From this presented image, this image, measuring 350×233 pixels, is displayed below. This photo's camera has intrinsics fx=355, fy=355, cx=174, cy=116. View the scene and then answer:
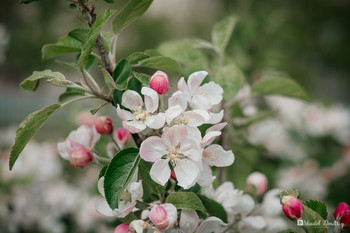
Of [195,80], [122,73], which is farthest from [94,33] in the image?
[195,80]

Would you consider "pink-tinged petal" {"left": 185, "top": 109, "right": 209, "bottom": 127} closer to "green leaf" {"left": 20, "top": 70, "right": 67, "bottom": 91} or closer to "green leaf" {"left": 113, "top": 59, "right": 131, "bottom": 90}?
"green leaf" {"left": 113, "top": 59, "right": 131, "bottom": 90}

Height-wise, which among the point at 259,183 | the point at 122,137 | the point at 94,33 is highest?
the point at 94,33

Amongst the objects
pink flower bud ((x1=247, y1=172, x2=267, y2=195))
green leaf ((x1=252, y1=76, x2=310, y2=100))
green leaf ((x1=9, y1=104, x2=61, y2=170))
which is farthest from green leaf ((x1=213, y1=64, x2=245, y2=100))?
green leaf ((x1=9, y1=104, x2=61, y2=170))

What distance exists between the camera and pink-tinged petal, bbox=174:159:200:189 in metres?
0.57

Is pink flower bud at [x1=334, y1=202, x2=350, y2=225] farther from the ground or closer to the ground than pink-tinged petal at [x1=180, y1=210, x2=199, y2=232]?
farther from the ground

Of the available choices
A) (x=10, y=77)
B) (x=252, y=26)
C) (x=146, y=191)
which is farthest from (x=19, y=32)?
(x=146, y=191)

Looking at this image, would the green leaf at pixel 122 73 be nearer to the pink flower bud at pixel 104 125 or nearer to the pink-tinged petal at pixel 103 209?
the pink flower bud at pixel 104 125

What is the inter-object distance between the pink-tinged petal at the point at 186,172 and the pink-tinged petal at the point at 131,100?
0.12 m

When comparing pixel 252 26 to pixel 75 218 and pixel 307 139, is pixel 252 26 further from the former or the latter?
pixel 75 218

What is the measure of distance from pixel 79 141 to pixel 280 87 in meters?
0.55

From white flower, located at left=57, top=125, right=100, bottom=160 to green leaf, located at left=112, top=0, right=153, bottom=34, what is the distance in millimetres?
212

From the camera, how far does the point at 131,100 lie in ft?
2.03

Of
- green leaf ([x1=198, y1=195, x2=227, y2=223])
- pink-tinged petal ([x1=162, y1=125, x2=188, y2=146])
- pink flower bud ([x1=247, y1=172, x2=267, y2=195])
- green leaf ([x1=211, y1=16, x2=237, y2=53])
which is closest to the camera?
pink-tinged petal ([x1=162, y1=125, x2=188, y2=146])

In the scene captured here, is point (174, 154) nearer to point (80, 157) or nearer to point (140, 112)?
point (140, 112)
